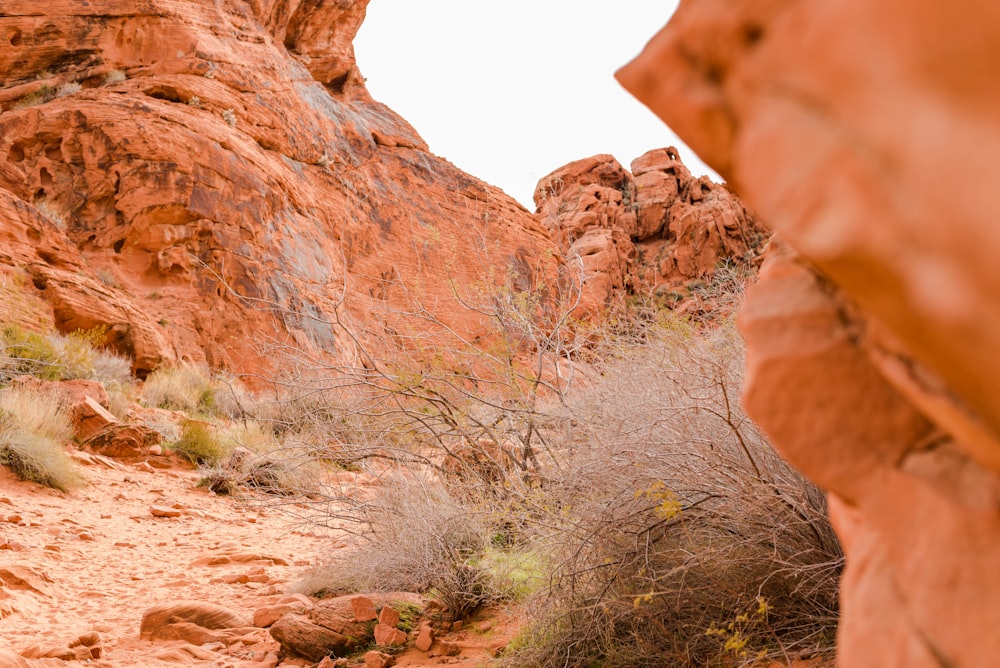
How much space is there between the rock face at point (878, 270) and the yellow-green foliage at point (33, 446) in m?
7.03

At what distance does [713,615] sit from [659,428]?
29.3 inches

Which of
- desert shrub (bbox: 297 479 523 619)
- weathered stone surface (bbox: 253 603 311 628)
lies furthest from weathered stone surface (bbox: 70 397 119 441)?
weathered stone surface (bbox: 253 603 311 628)

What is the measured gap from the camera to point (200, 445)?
28.4 feet

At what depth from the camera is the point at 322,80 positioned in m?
21.1

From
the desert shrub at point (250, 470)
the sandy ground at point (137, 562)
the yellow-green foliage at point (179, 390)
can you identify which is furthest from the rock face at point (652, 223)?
the sandy ground at point (137, 562)

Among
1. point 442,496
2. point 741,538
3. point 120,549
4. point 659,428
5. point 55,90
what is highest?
point 55,90

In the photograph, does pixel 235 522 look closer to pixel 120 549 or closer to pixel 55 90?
pixel 120 549

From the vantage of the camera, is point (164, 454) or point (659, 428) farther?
point (164, 454)

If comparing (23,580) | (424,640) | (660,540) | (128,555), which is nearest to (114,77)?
(128,555)

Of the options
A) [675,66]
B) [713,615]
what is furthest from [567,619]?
[675,66]

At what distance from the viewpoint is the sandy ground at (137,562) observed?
395cm

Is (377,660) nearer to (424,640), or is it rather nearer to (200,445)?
(424,640)

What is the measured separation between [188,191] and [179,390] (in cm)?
409

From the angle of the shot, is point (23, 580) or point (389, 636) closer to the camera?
point (389, 636)
